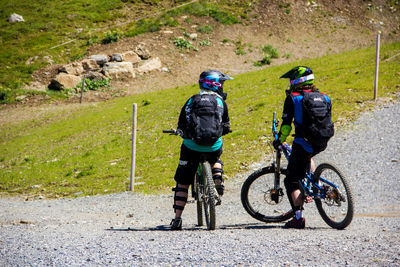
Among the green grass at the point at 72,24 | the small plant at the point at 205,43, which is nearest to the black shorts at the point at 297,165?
the green grass at the point at 72,24

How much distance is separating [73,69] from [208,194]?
3033cm

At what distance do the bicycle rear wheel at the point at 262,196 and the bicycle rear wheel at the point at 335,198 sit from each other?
0.73 m

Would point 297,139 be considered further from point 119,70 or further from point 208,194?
point 119,70

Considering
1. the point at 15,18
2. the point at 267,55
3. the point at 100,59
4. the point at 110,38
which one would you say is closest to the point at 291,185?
the point at 100,59

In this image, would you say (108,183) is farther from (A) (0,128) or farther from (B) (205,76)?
(A) (0,128)

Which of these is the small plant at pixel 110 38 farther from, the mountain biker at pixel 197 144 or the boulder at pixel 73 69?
the mountain biker at pixel 197 144

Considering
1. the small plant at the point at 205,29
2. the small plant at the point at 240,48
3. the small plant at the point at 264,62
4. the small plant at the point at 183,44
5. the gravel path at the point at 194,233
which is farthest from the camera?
the small plant at the point at 205,29

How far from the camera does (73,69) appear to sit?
34.1 m

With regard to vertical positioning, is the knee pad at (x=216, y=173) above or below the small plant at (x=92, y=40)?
below

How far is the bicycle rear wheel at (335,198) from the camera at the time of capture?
6.29 meters

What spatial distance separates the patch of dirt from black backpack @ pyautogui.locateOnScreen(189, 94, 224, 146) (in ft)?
84.9

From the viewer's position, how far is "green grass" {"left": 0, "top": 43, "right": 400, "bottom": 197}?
1379cm

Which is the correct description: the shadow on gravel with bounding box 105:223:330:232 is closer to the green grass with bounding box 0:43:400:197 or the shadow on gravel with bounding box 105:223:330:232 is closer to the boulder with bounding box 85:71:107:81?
the green grass with bounding box 0:43:400:197

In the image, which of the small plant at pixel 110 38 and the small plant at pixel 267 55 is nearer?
the small plant at pixel 267 55
